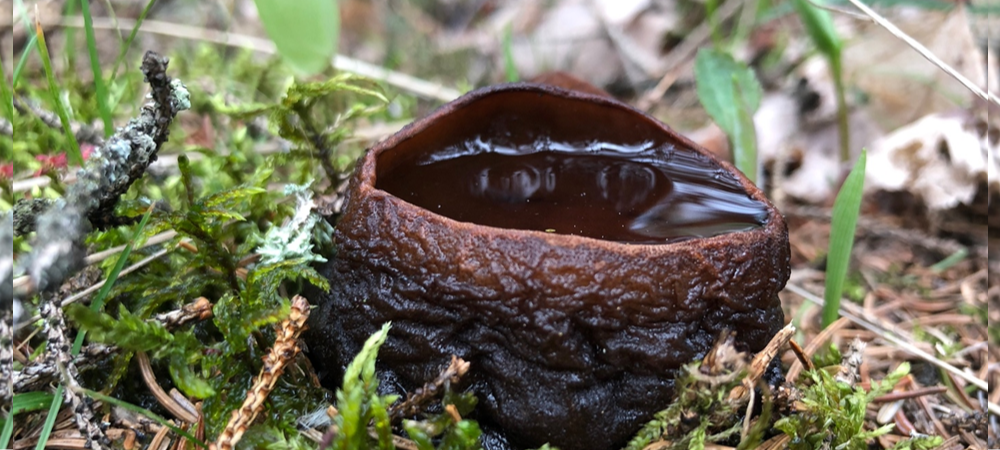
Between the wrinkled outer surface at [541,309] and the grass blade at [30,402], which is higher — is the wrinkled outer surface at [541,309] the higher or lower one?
the higher one

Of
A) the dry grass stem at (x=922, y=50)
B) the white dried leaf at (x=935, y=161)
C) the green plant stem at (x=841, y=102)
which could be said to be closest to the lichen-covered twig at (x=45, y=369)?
the dry grass stem at (x=922, y=50)

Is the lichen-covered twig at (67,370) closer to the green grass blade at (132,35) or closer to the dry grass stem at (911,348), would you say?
the green grass blade at (132,35)

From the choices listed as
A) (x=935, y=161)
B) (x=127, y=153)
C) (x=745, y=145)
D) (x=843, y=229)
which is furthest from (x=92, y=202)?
(x=935, y=161)

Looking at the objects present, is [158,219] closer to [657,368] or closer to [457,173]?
[457,173]

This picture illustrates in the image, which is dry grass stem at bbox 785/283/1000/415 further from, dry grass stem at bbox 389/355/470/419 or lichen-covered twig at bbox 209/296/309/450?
lichen-covered twig at bbox 209/296/309/450

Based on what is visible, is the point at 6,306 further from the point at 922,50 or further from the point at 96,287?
the point at 922,50

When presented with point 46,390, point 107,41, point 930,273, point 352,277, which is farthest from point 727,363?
point 107,41
